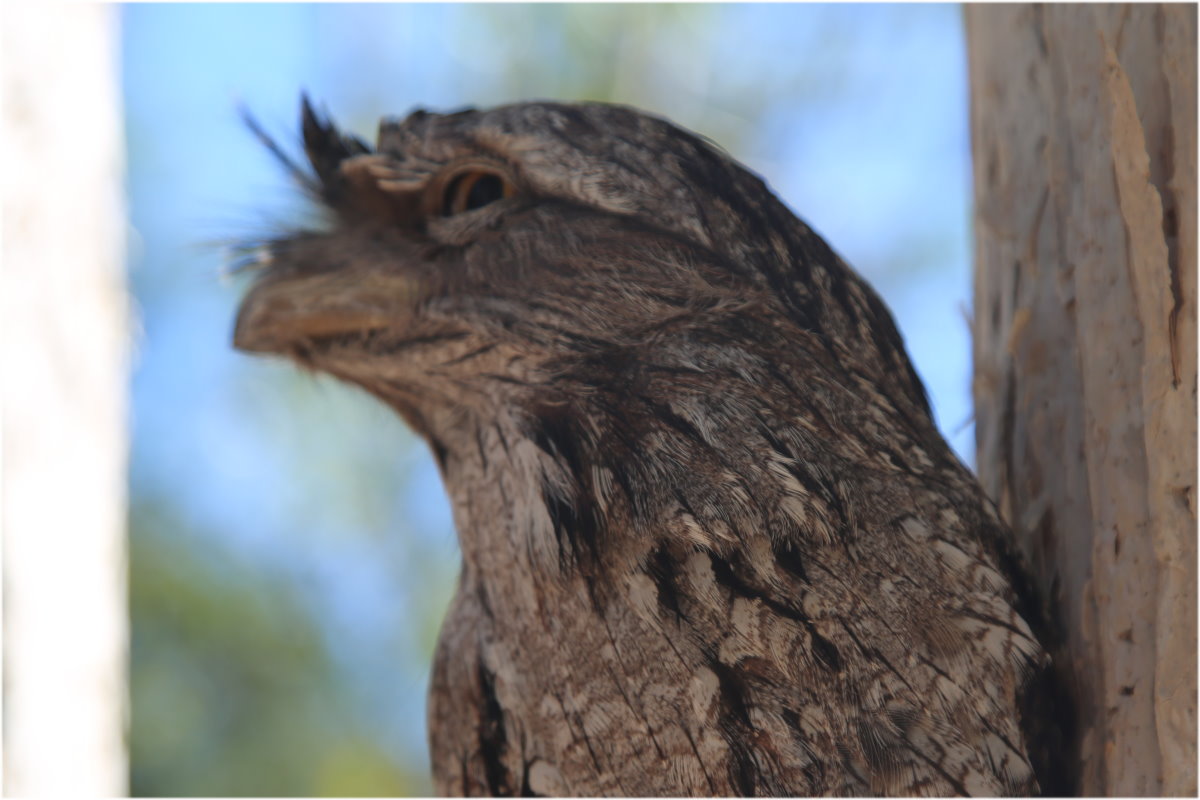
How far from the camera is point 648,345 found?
1573mm

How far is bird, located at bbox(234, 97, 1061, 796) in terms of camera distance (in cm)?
136

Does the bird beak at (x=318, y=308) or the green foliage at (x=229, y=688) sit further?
the green foliage at (x=229, y=688)

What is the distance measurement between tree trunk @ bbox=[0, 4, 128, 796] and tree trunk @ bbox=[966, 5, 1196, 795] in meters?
2.01

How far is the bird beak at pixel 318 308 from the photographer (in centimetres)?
175

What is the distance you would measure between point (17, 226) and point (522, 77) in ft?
16.9

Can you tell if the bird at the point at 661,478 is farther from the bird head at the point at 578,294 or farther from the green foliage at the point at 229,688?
the green foliage at the point at 229,688

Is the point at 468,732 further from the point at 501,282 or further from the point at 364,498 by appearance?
the point at 364,498

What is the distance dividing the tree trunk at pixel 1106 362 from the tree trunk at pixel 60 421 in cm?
201

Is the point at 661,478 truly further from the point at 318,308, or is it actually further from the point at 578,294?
the point at 318,308

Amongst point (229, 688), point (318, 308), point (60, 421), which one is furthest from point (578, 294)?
point (229, 688)

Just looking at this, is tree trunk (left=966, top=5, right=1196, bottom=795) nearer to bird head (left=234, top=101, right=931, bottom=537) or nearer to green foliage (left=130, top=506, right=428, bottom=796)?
bird head (left=234, top=101, right=931, bottom=537)

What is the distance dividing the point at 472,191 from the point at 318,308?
0.34 meters

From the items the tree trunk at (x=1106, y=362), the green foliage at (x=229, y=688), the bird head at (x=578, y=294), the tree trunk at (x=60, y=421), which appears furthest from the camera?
the green foliage at (x=229, y=688)

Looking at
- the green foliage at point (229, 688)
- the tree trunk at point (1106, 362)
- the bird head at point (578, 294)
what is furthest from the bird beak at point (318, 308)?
the green foliage at point (229, 688)
